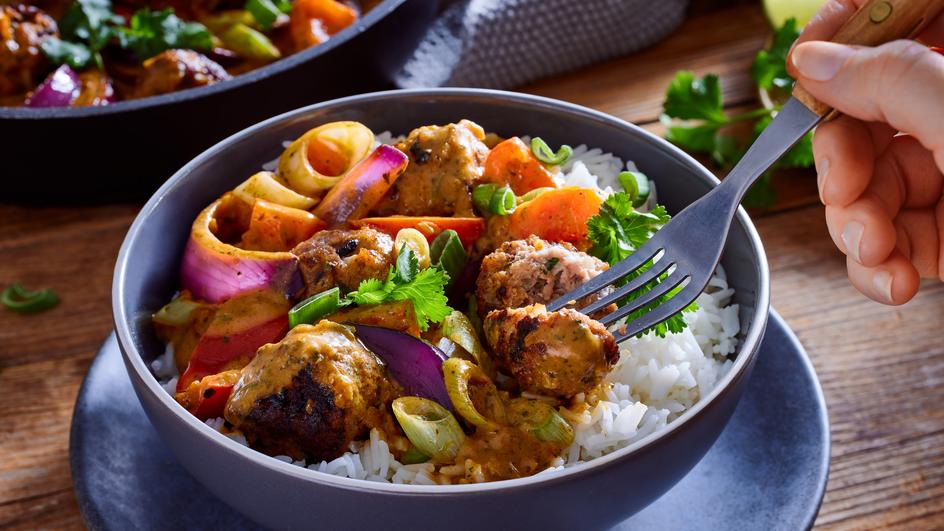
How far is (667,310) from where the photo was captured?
1913 mm

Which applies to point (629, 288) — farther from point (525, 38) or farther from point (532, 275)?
point (525, 38)

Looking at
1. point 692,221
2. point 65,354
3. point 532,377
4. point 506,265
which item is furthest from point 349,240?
point 65,354

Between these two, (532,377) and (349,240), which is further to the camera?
(349,240)

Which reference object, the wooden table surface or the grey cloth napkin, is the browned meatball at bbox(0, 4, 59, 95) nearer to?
the wooden table surface

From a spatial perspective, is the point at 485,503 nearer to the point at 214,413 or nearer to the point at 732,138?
the point at 214,413

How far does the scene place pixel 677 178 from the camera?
7.65 feet

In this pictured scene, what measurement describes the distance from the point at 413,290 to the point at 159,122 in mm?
1225

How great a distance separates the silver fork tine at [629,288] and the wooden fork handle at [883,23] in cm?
43

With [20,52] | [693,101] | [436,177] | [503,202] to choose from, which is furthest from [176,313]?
[693,101]

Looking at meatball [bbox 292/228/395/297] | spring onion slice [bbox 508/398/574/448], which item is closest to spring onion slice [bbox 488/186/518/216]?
meatball [bbox 292/228/395/297]

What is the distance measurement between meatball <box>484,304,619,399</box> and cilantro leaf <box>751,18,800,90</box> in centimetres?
177

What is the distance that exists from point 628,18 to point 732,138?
0.73m

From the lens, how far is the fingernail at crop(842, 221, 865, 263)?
2.10 metres

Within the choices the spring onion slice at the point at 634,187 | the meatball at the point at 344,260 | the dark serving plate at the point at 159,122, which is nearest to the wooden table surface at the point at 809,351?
→ the dark serving plate at the point at 159,122
